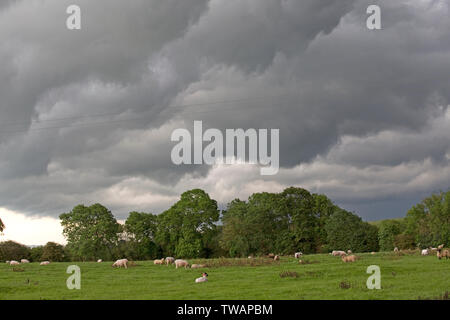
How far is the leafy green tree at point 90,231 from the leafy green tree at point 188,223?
407 inches

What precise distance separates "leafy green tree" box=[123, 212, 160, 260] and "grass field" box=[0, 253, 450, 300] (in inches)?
2004

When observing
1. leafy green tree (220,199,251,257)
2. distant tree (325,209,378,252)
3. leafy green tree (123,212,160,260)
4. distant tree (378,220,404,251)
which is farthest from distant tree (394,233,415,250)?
leafy green tree (123,212,160,260)

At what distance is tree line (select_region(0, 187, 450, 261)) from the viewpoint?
86938 mm

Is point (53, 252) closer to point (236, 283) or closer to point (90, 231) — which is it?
point (90, 231)

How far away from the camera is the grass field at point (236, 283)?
82.3ft

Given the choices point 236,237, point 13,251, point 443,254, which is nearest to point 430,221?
point 236,237

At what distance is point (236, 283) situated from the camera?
2953 cm

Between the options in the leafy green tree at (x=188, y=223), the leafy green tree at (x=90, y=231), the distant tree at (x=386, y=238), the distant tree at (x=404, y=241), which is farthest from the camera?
the distant tree at (x=404, y=241)

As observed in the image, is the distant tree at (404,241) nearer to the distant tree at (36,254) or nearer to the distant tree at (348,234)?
the distant tree at (348,234)

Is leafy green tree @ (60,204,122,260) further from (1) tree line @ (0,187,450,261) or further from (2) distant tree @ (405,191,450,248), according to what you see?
(2) distant tree @ (405,191,450,248)

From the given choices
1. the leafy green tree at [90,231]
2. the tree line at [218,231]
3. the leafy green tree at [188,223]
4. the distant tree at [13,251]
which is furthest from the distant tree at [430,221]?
the distant tree at [13,251]

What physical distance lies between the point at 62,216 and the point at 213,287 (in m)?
68.2
